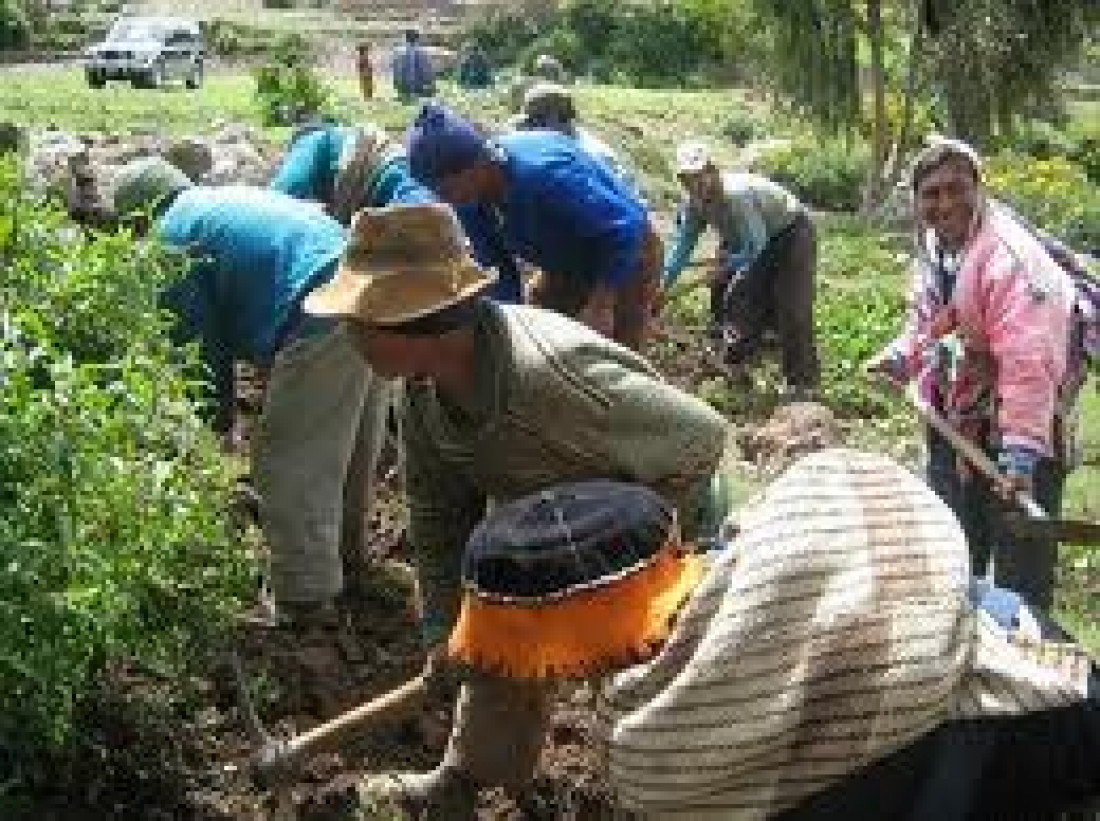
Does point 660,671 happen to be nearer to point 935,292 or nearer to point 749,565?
point 749,565

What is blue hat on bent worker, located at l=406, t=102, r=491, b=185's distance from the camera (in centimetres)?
505

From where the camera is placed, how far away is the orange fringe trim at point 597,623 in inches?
93.5

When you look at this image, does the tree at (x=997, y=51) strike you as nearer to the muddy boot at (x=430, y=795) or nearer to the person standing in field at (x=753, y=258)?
the person standing in field at (x=753, y=258)

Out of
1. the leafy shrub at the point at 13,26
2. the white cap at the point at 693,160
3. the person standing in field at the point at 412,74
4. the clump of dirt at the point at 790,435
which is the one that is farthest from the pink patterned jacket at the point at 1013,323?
the leafy shrub at the point at 13,26

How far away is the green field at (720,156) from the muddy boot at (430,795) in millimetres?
2685

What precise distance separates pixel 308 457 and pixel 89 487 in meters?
1.64

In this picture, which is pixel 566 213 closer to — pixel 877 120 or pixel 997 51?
pixel 877 120

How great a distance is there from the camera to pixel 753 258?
9.52 meters

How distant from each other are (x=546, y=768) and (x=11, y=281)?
1.72m

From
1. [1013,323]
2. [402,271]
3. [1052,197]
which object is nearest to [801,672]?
[402,271]

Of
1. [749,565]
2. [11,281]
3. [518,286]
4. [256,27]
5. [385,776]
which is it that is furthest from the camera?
[256,27]

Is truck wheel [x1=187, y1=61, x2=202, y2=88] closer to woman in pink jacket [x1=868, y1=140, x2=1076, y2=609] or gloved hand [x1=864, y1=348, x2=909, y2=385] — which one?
gloved hand [x1=864, y1=348, x2=909, y2=385]

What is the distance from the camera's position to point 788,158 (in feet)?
76.6

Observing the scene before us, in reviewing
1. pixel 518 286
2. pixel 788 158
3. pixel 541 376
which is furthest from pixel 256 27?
pixel 541 376
